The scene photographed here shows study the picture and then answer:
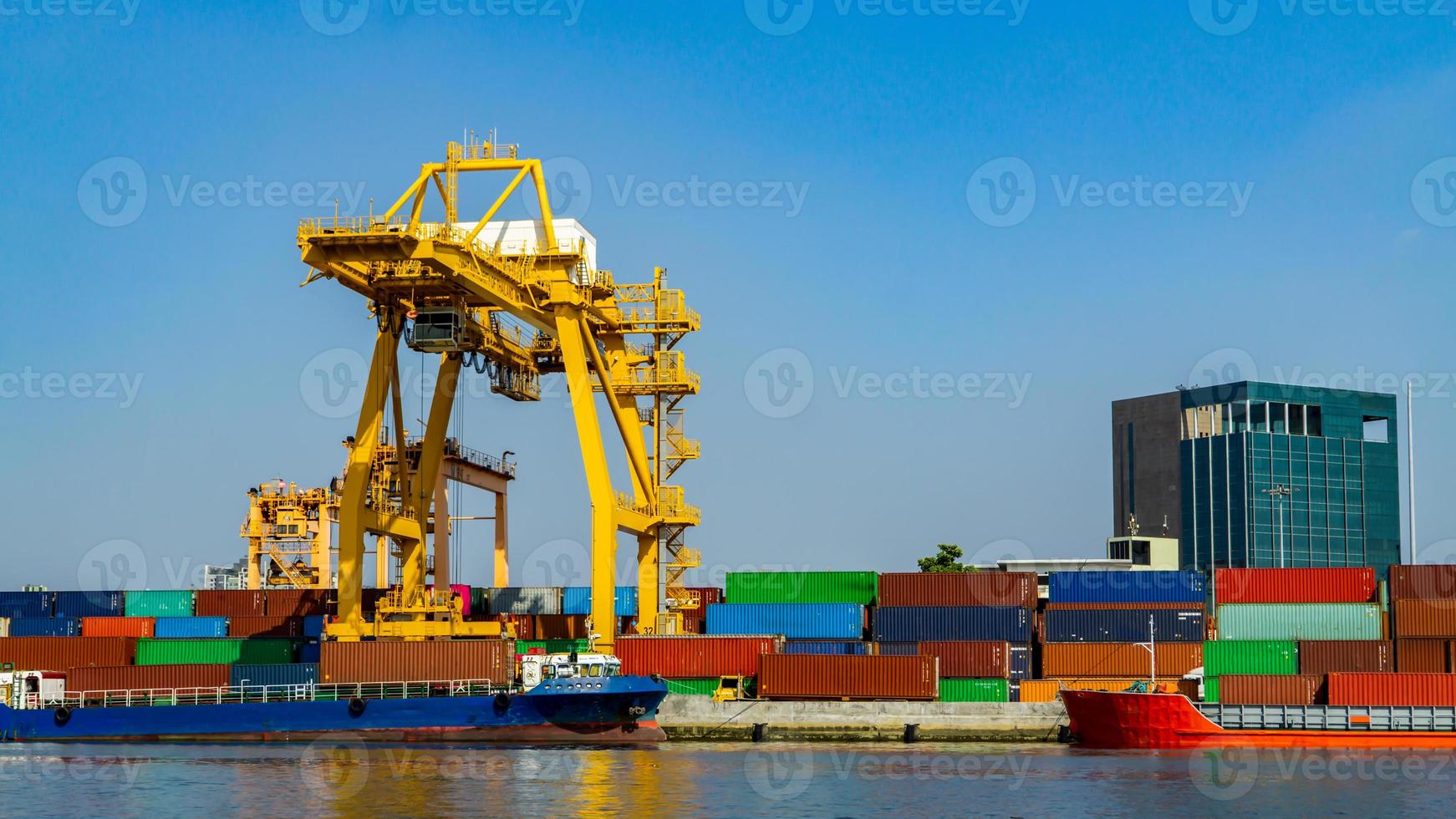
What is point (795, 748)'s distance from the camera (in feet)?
193

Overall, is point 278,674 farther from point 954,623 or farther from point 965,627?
point 965,627

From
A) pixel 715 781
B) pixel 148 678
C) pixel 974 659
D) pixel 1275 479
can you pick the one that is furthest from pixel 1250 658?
pixel 1275 479

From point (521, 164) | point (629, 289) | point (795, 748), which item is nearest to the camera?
Result: point (795, 748)

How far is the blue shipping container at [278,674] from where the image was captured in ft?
204

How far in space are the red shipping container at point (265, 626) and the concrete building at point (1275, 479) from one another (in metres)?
131

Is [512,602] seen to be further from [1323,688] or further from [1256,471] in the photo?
[1256,471]

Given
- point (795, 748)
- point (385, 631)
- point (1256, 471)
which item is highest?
point (1256, 471)

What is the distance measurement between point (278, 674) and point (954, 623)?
84.8 ft

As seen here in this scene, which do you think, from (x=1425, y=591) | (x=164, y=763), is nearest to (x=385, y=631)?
(x=164, y=763)

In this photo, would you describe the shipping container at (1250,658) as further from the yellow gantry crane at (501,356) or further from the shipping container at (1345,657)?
the yellow gantry crane at (501,356)

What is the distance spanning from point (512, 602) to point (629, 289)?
15711mm

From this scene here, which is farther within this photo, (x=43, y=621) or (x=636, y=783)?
(x=43, y=621)

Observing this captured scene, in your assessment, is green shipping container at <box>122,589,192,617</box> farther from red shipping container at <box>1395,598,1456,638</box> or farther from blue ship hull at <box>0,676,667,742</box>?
red shipping container at <box>1395,598,1456,638</box>

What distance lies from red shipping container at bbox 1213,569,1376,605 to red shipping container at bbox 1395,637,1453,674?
3375 millimetres
